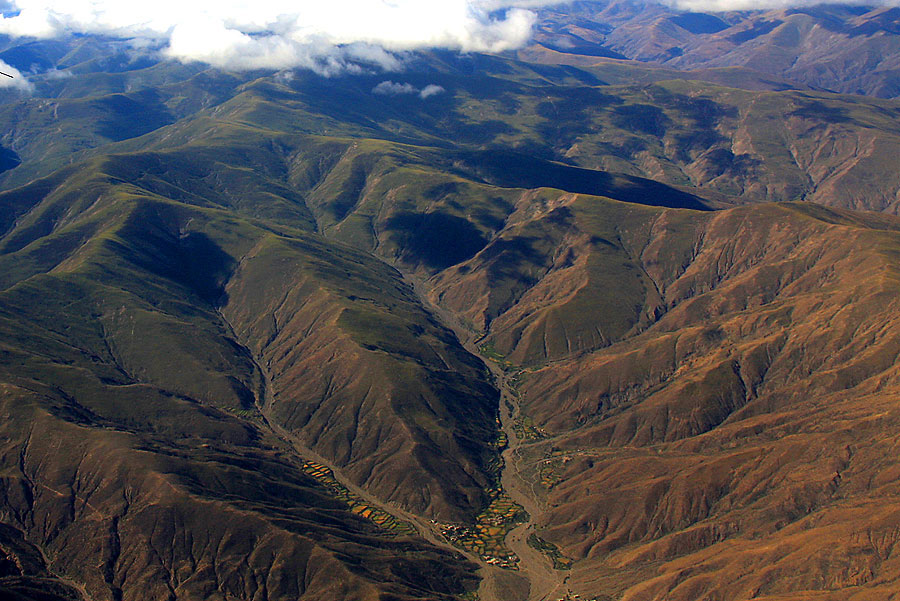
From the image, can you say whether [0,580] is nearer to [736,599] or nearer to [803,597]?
[736,599]

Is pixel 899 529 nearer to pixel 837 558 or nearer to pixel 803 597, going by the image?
pixel 837 558

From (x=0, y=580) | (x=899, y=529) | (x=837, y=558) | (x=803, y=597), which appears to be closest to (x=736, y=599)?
(x=803, y=597)

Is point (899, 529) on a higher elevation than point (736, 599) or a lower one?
higher

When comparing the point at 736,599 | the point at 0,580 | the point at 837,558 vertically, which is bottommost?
the point at 0,580

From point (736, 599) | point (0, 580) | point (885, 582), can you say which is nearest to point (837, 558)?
point (885, 582)

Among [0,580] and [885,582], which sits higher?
[885,582]

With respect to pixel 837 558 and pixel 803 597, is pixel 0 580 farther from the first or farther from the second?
pixel 837 558

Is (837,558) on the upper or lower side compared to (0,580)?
upper
